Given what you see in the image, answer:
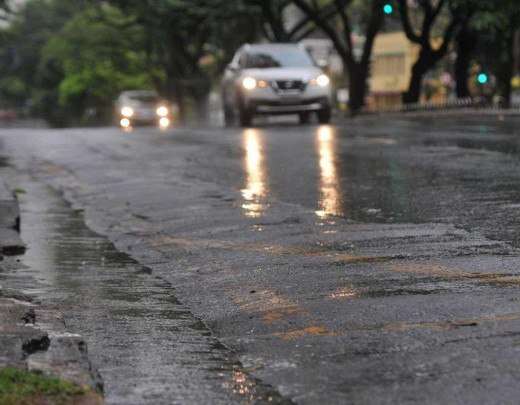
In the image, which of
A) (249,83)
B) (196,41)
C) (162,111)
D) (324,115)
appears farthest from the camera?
(196,41)

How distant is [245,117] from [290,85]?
4.99ft

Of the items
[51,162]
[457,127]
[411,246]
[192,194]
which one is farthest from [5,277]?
[457,127]

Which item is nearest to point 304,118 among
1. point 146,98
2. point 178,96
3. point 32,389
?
point 146,98

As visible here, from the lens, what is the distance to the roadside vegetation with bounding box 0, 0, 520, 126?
4166cm

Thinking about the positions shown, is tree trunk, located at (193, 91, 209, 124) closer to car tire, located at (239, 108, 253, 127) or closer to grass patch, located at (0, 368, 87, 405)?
car tire, located at (239, 108, 253, 127)

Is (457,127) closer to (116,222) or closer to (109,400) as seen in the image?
(116,222)

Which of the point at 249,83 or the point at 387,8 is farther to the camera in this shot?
the point at 387,8

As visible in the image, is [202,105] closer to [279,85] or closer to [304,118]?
[304,118]

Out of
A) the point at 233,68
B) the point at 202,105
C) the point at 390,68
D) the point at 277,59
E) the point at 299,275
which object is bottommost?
the point at 202,105

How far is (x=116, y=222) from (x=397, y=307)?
6177 millimetres

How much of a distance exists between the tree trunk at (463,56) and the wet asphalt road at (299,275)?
2292cm

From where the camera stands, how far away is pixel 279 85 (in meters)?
30.9

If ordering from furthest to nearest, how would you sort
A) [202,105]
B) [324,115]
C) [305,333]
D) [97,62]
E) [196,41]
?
[97,62]
[202,105]
[196,41]
[324,115]
[305,333]

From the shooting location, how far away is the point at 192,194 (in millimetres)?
14523
